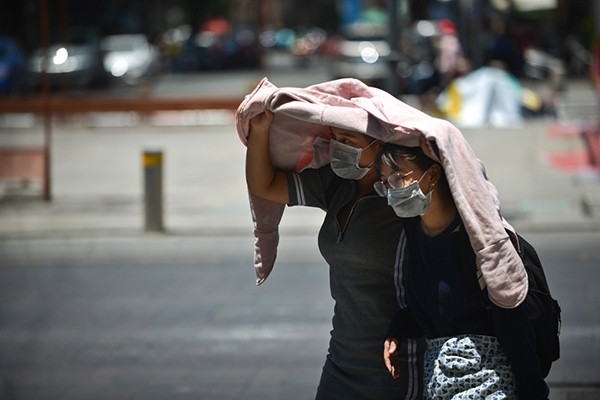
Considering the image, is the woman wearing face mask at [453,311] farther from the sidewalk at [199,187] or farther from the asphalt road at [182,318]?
the sidewalk at [199,187]

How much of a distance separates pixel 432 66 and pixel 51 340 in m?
22.6

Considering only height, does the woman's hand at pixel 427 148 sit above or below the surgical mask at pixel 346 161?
above

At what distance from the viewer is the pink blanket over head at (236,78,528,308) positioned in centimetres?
308

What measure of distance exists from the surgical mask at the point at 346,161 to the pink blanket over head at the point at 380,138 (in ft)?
0.30

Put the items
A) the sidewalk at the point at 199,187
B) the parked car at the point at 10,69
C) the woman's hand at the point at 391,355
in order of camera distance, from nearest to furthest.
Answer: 1. the woman's hand at the point at 391,355
2. the sidewalk at the point at 199,187
3. the parked car at the point at 10,69

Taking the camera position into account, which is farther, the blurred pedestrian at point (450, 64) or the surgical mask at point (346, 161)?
the blurred pedestrian at point (450, 64)

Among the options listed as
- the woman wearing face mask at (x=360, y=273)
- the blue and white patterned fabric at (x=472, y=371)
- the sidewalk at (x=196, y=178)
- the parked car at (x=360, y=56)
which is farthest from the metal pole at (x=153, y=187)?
the parked car at (x=360, y=56)

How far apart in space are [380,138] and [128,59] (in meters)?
41.6

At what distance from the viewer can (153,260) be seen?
424 inches

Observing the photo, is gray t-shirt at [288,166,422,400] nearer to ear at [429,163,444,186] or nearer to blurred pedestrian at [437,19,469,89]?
ear at [429,163,444,186]

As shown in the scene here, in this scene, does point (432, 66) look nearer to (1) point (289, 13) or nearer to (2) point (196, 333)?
(2) point (196, 333)

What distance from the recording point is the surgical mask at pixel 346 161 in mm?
3469

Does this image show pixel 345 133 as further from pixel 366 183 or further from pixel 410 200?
pixel 410 200

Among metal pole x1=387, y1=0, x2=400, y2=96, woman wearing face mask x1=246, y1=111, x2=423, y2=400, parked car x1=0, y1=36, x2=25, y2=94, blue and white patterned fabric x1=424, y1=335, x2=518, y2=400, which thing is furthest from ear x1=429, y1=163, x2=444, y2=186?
parked car x1=0, y1=36, x2=25, y2=94
